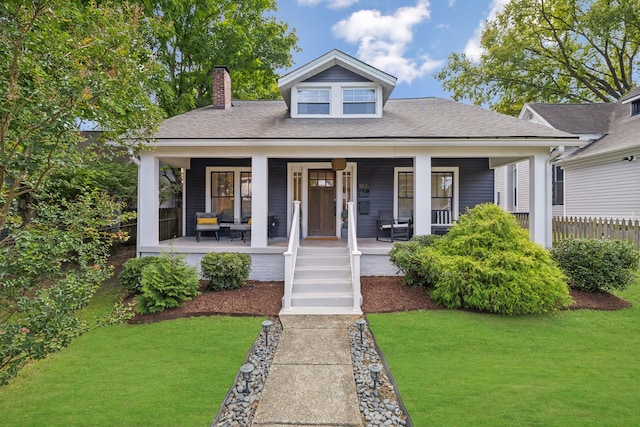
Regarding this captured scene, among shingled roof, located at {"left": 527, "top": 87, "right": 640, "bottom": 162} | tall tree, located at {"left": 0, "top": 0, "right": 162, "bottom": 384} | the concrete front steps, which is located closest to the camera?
tall tree, located at {"left": 0, "top": 0, "right": 162, "bottom": 384}

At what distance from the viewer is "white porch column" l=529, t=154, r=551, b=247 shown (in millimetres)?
8453

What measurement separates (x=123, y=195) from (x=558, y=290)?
1221cm

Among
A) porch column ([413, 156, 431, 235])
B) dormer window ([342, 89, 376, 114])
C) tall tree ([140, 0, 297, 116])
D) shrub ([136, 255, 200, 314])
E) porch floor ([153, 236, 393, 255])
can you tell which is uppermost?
tall tree ([140, 0, 297, 116])

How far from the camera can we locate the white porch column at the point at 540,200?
8.45 metres

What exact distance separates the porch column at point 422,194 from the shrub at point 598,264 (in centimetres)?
298

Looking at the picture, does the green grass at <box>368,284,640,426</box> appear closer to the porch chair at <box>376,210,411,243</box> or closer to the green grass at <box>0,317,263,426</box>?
the green grass at <box>0,317,263,426</box>

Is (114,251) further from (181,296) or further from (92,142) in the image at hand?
(92,142)

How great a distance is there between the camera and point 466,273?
246 inches

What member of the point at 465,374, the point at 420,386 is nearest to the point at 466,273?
the point at 465,374

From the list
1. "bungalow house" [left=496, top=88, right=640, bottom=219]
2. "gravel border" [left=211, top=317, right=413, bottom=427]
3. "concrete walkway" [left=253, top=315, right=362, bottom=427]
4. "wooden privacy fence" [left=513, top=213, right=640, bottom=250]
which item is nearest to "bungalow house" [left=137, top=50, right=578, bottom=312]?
"concrete walkway" [left=253, top=315, right=362, bottom=427]

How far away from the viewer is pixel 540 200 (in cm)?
846

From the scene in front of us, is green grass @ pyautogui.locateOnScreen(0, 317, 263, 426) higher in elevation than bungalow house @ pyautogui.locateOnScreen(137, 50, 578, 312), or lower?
lower

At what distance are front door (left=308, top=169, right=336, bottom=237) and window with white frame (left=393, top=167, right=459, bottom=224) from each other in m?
2.12

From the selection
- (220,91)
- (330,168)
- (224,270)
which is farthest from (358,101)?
(224,270)
